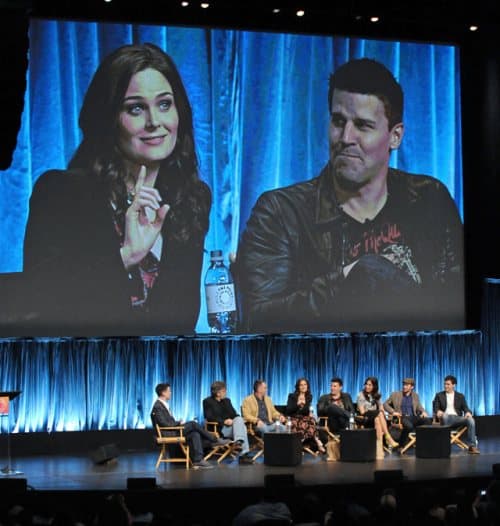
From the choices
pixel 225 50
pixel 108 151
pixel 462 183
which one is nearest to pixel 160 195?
pixel 108 151

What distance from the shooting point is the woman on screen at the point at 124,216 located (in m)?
12.0

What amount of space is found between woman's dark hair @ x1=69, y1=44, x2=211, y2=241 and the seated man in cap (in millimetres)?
2734

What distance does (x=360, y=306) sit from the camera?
12.8 metres

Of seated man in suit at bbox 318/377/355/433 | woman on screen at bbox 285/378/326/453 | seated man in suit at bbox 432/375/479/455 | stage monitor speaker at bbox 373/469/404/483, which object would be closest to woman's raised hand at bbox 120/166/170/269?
woman on screen at bbox 285/378/326/453

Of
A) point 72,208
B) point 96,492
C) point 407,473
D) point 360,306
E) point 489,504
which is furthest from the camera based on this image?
point 360,306

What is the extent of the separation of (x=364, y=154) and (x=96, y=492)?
6.40 meters

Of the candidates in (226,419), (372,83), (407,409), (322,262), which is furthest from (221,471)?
(372,83)

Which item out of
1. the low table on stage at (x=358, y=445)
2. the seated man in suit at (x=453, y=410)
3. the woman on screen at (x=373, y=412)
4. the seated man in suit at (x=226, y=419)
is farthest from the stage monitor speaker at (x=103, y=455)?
the seated man in suit at (x=453, y=410)

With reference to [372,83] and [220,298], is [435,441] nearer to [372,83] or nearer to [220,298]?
[220,298]

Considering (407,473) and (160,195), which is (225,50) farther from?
(407,473)

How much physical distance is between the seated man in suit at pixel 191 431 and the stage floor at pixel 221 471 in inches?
6.9

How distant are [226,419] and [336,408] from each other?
1099 mm

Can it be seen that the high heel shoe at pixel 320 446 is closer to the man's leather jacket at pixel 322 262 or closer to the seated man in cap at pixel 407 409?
the seated man in cap at pixel 407 409

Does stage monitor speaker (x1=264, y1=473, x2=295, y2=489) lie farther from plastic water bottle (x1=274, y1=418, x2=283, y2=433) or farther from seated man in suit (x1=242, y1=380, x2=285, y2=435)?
seated man in suit (x1=242, y1=380, x2=285, y2=435)
